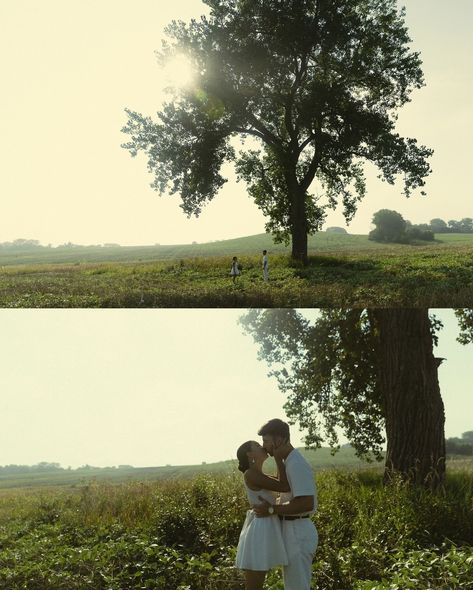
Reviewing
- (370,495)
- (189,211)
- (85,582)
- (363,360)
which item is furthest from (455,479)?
(189,211)

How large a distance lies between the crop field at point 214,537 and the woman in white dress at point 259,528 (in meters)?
1.46

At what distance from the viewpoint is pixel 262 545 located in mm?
6879

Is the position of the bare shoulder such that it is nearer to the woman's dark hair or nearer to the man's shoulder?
the woman's dark hair

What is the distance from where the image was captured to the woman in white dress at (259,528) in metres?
6.87

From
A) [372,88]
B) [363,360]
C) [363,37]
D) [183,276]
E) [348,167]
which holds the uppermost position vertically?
[363,37]

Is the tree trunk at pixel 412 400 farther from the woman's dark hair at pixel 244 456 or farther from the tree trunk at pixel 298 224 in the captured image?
the tree trunk at pixel 298 224

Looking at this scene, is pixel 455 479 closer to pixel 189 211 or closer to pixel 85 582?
pixel 85 582

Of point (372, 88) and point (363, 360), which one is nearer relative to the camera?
point (363, 360)

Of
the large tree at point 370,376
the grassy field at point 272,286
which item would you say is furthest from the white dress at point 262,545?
the grassy field at point 272,286

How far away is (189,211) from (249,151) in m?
4.57

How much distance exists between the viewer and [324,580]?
875 centimetres

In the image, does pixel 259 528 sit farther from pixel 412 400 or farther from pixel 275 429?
pixel 412 400

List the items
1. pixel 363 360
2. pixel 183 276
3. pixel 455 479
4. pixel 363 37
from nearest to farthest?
1. pixel 455 479
2. pixel 363 360
3. pixel 183 276
4. pixel 363 37

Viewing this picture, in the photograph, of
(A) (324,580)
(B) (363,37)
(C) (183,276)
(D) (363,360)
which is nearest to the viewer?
(A) (324,580)
